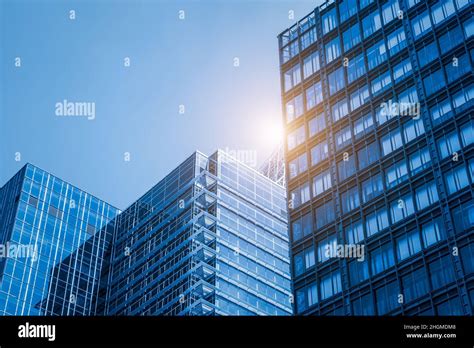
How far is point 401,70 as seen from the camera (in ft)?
213

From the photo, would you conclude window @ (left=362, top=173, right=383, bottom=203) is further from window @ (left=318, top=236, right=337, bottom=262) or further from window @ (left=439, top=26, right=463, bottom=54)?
window @ (left=439, top=26, right=463, bottom=54)

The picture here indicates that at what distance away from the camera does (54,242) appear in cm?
10881

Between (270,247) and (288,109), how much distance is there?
1456 inches

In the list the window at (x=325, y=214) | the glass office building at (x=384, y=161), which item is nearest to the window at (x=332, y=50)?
the glass office building at (x=384, y=161)

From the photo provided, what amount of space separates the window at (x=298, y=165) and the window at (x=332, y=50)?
32.0 ft

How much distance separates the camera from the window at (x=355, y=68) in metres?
68.9

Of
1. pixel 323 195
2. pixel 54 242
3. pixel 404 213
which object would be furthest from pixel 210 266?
pixel 404 213

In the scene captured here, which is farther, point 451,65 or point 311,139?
point 311,139

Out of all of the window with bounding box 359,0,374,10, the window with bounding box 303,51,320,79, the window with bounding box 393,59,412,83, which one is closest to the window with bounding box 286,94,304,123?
the window with bounding box 303,51,320,79

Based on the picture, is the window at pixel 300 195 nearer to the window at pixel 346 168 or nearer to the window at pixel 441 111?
the window at pixel 346 168

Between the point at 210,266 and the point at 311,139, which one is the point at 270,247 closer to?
the point at 210,266

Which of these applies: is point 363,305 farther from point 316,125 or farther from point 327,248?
point 316,125

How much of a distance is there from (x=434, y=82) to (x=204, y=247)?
43.7 metres

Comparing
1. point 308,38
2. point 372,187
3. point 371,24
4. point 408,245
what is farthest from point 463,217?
point 308,38
